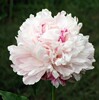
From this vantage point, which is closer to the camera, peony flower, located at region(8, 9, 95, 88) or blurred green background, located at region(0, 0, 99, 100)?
peony flower, located at region(8, 9, 95, 88)

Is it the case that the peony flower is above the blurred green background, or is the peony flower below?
below

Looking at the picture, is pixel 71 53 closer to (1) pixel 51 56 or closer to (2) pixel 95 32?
(1) pixel 51 56

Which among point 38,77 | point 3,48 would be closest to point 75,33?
point 38,77

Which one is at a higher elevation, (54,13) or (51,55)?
(54,13)

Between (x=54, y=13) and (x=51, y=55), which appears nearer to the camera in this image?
(x=51, y=55)
